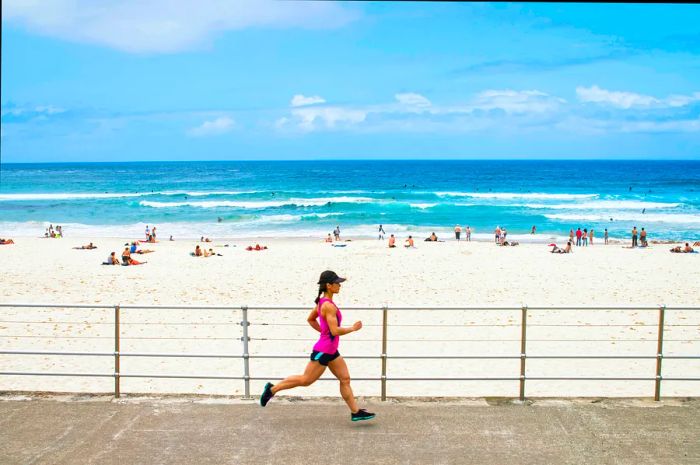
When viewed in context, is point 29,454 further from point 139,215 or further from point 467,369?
point 139,215

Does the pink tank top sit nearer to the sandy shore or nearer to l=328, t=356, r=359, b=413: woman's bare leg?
l=328, t=356, r=359, b=413: woman's bare leg

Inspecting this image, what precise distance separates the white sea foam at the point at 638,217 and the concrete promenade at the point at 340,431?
141 feet

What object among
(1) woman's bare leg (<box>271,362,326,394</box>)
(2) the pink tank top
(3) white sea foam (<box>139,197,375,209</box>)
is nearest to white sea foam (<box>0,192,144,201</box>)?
(3) white sea foam (<box>139,197,375,209</box>)

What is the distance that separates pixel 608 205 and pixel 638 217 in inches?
363

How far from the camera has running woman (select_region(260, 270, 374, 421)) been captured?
5.10 m

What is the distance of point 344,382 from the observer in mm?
5148

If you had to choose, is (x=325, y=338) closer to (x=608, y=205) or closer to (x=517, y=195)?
(x=608, y=205)

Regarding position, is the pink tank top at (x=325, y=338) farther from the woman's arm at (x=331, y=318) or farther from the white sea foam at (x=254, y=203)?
the white sea foam at (x=254, y=203)

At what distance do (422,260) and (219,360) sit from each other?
48.3ft

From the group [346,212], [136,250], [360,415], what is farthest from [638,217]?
[360,415]

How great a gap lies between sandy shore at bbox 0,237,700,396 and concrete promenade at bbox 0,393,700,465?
0.78m

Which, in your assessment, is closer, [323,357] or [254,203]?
[323,357]

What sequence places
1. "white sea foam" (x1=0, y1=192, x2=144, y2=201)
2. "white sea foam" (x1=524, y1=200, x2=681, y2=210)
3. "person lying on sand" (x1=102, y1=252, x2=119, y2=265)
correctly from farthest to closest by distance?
"white sea foam" (x1=0, y1=192, x2=144, y2=201) < "white sea foam" (x1=524, y1=200, x2=681, y2=210) < "person lying on sand" (x1=102, y1=252, x2=119, y2=265)

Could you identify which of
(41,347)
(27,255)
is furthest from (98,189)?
(41,347)
